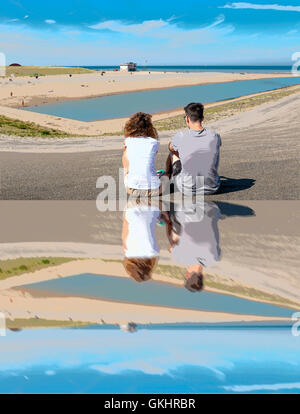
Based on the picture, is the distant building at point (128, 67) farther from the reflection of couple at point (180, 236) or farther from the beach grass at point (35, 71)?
the reflection of couple at point (180, 236)

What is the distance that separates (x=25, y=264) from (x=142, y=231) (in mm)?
1657

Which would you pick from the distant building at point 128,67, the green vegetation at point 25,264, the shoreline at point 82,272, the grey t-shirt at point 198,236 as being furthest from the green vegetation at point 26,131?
the distant building at point 128,67

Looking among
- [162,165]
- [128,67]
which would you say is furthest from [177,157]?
[128,67]

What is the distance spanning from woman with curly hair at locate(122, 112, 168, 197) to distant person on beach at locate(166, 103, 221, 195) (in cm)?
36

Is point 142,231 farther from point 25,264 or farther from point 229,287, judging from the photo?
point 229,287

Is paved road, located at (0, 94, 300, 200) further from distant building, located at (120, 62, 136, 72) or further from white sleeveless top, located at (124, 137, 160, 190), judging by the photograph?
distant building, located at (120, 62, 136, 72)

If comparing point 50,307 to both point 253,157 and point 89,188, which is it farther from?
point 253,157

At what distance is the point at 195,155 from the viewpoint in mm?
8102

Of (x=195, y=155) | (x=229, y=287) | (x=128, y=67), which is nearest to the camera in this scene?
(x=229, y=287)

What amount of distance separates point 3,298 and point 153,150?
3552 millimetres

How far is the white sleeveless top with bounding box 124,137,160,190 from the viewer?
7.76 meters

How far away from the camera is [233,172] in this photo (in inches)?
407

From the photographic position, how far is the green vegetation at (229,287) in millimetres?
4836

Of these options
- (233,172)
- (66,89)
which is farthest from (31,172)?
(66,89)
